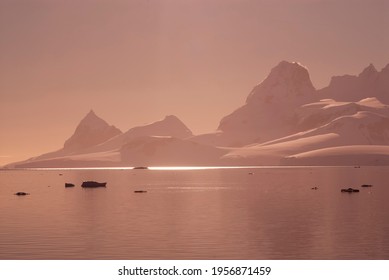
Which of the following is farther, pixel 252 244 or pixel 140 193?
pixel 140 193

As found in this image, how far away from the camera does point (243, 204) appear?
107938mm

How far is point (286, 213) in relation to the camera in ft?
294

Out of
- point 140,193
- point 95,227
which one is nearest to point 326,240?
point 95,227

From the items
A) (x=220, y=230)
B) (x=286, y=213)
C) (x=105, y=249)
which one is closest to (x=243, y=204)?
(x=286, y=213)
